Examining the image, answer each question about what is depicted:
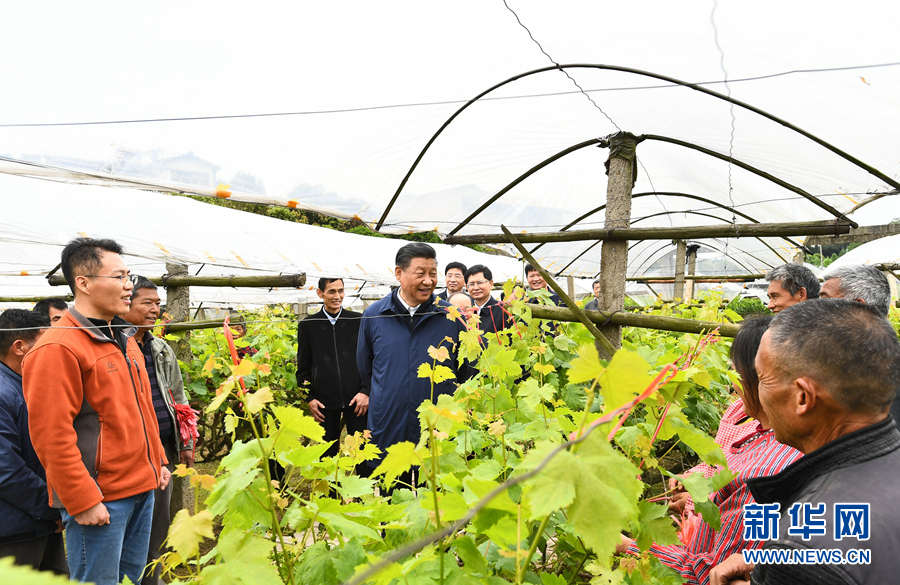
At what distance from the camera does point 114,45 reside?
2.20 metres

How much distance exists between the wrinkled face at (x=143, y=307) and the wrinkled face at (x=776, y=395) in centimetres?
304

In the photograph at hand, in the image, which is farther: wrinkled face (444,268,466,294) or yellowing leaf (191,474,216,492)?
wrinkled face (444,268,466,294)

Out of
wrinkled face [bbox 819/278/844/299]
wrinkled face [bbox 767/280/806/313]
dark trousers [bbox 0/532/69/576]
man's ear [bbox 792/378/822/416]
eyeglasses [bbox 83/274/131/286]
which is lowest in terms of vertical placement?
dark trousers [bbox 0/532/69/576]

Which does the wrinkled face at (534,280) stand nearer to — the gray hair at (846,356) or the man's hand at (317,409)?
the man's hand at (317,409)

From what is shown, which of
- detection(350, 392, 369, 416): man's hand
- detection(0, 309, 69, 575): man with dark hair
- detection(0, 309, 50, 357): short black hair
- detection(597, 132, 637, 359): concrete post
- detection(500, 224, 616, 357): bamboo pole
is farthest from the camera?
detection(350, 392, 369, 416): man's hand

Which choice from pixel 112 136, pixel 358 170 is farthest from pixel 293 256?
pixel 112 136

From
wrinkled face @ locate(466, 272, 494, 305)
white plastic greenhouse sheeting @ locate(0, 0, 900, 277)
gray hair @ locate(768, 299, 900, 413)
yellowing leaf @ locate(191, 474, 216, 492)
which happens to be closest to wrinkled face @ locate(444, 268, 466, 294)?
wrinkled face @ locate(466, 272, 494, 305)

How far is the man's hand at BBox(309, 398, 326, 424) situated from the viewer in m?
4.04

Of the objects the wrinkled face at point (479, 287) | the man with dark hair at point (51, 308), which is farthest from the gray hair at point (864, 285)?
the man with dark hair at point (51, 308)

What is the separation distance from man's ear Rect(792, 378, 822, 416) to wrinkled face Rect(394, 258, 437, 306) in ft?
7.12

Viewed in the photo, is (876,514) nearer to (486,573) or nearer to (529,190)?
(486,573)

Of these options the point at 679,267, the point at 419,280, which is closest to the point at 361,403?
the point at 419,280

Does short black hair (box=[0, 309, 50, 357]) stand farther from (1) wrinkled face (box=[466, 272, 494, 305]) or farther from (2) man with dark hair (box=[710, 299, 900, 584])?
(2) man with dark hair (box=[710, 299, 900, 584])

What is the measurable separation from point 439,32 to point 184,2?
3.76 ft
